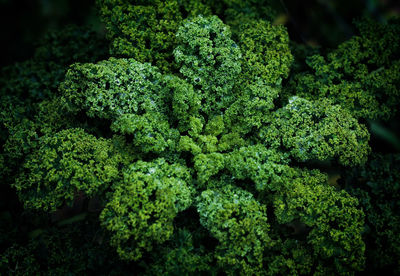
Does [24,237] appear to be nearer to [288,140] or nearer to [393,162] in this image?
[288,140]

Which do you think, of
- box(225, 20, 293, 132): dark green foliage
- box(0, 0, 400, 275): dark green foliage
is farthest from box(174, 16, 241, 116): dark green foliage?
box(225, 20, 293, 132): dark green foliage

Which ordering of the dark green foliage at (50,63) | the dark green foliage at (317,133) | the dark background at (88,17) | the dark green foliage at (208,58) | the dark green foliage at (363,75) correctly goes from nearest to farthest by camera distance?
the dark green foliage at (317,133) → the dark green foliage at (208,58) → the dark green foliage at (363,75) → the dark green foliage at (50,63) → the dark background at (88,17)

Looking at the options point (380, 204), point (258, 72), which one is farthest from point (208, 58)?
point (380, 204)

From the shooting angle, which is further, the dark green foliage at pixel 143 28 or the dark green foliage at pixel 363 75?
the dark green foliage at pixel 363 75

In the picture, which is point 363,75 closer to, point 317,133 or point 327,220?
point 317,133

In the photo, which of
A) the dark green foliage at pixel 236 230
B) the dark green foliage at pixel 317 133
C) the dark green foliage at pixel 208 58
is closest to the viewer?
the dark green foliage at pixel 236 230

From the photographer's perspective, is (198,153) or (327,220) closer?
(327,220)

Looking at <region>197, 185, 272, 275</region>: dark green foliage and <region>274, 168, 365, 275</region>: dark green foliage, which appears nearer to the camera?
<region>197, 185, 272, 275</region>: dark green foliage

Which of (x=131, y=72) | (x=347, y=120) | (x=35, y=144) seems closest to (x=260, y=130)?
(x=347, y=120)

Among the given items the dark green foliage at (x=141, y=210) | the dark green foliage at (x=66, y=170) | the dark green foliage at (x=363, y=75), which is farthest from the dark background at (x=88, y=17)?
the dark green foliage at (x=141, y=210)

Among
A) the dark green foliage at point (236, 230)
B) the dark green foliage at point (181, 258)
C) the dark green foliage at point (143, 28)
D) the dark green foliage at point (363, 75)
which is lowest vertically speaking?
the dark green foliage at point (181, 258)

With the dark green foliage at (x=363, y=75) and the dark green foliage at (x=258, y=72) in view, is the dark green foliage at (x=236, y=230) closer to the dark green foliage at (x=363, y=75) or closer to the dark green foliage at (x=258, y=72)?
the dark green foliage at (x=258, y=72)

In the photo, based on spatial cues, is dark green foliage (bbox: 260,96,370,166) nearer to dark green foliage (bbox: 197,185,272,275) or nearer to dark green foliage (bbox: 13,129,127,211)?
dark green foliage (bbox: 197,185,272,275)
